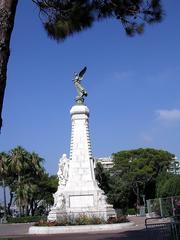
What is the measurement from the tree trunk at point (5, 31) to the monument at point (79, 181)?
19.9 m

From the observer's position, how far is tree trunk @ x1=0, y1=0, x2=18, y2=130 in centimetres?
806

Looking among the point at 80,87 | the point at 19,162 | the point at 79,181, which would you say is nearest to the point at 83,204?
the point at 79,181

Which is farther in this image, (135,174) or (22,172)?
(135,174)

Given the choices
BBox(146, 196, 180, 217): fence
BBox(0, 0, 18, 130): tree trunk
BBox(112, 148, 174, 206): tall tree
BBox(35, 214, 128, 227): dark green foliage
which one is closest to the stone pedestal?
BBox(35, 214, 128, 227): dark green foliage

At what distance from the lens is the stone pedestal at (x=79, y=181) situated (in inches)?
1101

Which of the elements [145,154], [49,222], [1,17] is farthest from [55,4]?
[145,154]

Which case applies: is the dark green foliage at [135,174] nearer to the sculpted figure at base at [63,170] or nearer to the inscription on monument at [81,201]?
the sculpted figure at base at [63,170]

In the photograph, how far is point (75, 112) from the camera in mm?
29969

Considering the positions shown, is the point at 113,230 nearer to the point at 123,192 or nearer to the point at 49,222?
the point at 49,222

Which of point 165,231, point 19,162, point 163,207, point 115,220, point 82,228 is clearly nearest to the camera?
point 165,231

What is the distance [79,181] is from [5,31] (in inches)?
838

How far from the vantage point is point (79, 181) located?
28.7 m

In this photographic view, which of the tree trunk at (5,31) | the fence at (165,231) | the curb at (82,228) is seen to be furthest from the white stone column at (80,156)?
the tree trunk at (5,31)

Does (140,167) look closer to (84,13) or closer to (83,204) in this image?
(83,204)
